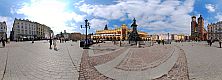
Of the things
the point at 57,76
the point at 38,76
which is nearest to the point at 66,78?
the point at 57,76

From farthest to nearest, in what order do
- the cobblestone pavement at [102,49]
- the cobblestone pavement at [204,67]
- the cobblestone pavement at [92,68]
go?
the cobblestone pavement at [102,49], the cobblestone pavement at [204,67], the cobblestone pavement at [92,68]

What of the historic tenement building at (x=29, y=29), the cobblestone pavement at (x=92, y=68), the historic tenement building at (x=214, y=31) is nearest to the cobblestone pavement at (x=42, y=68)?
the cobblestone pavement at (x=92, y=68)

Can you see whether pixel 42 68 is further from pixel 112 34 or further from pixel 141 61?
pixel 112 34

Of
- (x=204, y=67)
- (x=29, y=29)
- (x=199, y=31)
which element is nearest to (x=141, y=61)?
(x=204, y=67)

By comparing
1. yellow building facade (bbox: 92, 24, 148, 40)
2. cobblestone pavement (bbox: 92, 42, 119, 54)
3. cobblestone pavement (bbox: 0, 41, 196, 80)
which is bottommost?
cobblestone pavement (bbox: 92, 42, 119, 54)

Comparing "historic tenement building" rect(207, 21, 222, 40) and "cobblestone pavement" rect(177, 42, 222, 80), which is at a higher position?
"historic tenement building" rect(207, 21, 222, 40)

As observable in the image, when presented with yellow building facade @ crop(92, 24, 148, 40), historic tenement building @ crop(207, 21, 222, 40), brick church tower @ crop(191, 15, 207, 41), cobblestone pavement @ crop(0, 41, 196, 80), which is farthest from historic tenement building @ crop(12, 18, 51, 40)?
historic tenement building @ crop(207, 21, 222, 40)

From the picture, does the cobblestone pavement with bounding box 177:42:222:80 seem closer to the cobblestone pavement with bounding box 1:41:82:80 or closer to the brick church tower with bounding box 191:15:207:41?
the cobblestone pavement with bounding box 1:41:82:80

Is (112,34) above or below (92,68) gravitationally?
above

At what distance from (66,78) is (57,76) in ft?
1.49

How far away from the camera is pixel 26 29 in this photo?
10662 cm

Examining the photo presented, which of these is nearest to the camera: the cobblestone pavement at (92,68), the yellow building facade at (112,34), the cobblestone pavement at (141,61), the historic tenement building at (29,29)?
the cobblestone pavement at (92,68)

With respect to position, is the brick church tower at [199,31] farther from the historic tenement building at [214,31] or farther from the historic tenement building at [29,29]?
the historic tenement building at [29,29]

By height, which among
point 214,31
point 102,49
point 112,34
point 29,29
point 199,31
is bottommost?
point 102,49
